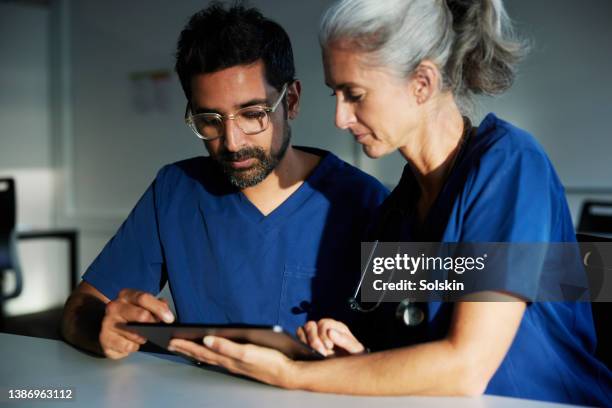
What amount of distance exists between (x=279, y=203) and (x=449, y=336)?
0.71 meters

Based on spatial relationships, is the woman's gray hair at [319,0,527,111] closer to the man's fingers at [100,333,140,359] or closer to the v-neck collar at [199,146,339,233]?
the v-neck collar at [199,146,339,233]

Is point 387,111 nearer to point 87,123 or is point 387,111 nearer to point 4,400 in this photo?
point 4,400

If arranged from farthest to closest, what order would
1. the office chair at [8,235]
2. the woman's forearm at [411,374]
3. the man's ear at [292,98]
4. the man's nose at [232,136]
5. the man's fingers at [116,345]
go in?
the office chair at [8,235]
the man's ear at [292,98]
the man's nose at [232,136]
the man's fingers at [116,345]
the woman's forearm at [411,374]

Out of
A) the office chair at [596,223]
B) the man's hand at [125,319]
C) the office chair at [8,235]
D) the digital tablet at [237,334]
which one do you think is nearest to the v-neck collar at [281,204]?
the man's hand at [125,319]

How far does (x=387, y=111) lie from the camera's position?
117cm

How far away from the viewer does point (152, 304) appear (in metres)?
1.20

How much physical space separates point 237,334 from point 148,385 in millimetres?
183

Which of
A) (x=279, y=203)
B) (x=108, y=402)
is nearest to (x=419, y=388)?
(x=108, y=402)

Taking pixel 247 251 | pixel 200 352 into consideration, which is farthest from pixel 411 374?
pixel 247 251

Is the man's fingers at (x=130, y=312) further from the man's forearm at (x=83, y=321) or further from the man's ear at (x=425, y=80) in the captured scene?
the man's ear at (x=425, y=80)

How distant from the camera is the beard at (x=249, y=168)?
5.09 feet

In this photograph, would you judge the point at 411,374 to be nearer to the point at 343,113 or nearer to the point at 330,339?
the point at 330,339

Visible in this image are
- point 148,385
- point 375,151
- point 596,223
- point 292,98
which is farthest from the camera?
point 596,223

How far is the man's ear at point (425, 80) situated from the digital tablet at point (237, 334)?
1.39 feet
